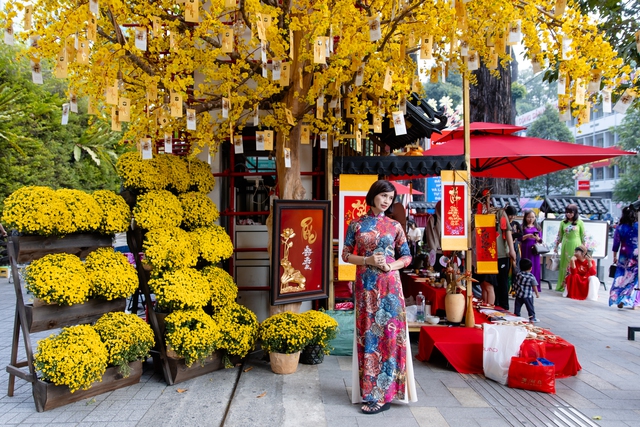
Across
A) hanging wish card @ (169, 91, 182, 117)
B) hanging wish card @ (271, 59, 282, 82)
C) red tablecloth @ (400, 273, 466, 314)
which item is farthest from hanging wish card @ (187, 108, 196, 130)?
red tablecloth @ (400, 273, 466, 314)

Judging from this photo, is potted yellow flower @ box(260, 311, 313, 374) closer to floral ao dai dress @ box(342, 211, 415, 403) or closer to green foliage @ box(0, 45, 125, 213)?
floral ao dai dress @ box(342, 211, 415, 403)

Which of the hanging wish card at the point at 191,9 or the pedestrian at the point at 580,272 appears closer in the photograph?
the hanging wish card at the point at 191,9

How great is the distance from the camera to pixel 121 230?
5.07 metres

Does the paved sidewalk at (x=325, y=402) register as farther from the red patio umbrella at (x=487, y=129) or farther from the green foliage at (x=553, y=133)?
the green foliage at (x=553, y=133)

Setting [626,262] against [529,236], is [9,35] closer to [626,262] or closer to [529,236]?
[529,236]

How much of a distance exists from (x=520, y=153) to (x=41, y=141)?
15.5m

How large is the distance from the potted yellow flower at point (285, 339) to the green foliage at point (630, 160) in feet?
87.1

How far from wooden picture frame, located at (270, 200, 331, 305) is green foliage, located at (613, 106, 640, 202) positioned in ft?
84.3

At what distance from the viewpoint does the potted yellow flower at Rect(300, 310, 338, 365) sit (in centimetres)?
A: 543

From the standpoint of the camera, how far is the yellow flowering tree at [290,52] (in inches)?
183

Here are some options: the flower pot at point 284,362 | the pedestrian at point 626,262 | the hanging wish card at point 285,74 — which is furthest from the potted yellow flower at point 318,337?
the pedestrian at point 626,262

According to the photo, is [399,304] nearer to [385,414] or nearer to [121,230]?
[385,414]

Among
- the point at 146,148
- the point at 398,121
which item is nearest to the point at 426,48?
the point at 398,121

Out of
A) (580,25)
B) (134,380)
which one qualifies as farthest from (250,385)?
(580,25)
